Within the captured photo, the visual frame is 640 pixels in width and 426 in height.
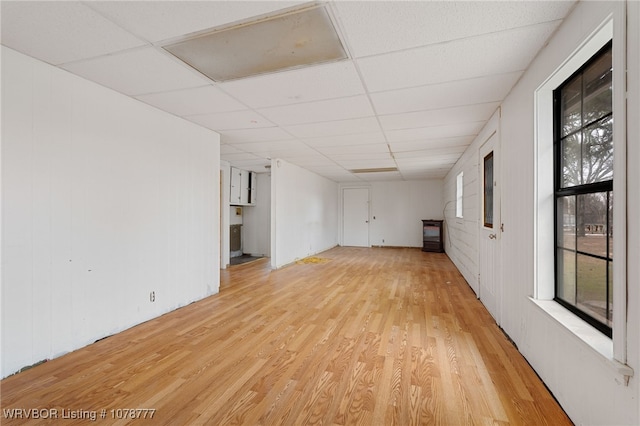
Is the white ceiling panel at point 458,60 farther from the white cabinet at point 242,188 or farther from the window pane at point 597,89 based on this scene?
the white cabinet at point 242,188

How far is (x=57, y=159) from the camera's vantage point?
2221 millimetres

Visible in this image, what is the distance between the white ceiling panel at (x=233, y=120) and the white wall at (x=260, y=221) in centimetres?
387

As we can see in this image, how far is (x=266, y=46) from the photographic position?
1909mm

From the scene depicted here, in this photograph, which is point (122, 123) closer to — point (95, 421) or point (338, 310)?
point (95, 421)

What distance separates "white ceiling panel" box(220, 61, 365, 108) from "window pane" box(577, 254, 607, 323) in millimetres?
2013

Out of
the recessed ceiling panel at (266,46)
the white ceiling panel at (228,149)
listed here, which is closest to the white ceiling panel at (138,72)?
the recessed ceiling panel at (266,46)

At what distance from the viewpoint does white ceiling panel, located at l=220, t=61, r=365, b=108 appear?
7.34 feet

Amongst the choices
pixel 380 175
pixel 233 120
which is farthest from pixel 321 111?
pixel 380 175

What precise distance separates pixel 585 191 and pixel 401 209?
310 inches

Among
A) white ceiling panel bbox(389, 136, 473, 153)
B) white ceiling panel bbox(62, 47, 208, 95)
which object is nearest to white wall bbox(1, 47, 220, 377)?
white ceiling panel bbox(62, 47, 208, 95)

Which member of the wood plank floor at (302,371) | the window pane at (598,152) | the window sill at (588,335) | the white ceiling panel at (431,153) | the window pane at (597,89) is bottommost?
the wood plank floor at (302,371)

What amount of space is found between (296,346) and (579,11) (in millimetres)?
2917

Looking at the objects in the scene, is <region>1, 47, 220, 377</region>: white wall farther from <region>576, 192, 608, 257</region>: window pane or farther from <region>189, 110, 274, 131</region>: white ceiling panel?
<region>576, 192, 608, 257</region>: window pane

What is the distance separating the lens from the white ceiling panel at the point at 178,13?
1530mm
